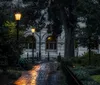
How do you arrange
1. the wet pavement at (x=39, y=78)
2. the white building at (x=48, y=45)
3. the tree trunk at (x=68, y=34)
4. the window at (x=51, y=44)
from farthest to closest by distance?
the window at (x=51, y=44) → the white building at (x=48, y=45) → the tree trunk at (x=68, y=34) → the wet pavement at (x=39, y=78)

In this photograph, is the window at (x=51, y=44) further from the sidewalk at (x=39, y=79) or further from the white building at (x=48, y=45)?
the sidewalk at (x=39, y=79)

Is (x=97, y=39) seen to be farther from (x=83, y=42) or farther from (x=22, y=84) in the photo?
(x=22, y=84)

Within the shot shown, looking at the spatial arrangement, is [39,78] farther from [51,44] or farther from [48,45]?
[51,44]

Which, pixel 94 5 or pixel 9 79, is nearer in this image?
pixel 9 79

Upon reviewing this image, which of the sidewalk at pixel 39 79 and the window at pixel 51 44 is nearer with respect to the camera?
the sidewalk at pixel 39 79

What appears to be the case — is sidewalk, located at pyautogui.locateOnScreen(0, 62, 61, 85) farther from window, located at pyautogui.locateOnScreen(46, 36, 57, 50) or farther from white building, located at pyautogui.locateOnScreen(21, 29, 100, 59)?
window, located at pyautogui.locateOnScreen(46, 36, 57, 50)

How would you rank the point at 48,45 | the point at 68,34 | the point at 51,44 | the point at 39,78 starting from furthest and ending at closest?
1. the point at 51,44
2. the point at 48,45
3. the point at 68,34
4. the point at 39,78

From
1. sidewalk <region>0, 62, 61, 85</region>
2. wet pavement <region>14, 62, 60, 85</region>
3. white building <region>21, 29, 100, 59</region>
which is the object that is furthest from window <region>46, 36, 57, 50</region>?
sidewalk <region>0, 62, 61, 85</region>

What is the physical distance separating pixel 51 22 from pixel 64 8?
764 cm

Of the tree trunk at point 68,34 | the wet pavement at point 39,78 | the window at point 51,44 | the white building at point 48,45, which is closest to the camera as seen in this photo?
the wet pavement at point 39,78

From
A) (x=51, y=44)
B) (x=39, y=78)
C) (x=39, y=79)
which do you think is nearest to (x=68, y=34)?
(x=39, y=78)

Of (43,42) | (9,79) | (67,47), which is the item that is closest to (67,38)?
(67,47)

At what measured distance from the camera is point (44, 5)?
47625 millimetres

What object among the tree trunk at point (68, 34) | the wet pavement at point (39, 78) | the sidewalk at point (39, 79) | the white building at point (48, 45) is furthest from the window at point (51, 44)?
the sidewalk at point (39, 79)
